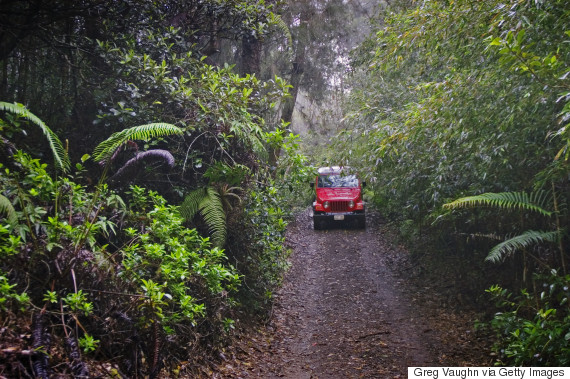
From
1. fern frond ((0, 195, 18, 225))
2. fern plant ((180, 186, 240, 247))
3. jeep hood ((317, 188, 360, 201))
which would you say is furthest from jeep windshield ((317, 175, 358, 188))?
fern frond ((0, 195, 18, 225))

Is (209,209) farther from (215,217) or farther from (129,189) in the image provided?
(129,189)

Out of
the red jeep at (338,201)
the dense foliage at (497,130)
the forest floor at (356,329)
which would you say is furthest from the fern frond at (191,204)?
the red jeep at (338,201)

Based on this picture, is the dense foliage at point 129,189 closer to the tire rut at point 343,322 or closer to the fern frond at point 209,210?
the fern frond at point 209,210

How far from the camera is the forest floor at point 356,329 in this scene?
603cm

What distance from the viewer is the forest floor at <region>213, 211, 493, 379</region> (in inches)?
237

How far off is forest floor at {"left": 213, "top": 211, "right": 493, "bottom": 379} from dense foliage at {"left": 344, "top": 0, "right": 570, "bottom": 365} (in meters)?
1.01

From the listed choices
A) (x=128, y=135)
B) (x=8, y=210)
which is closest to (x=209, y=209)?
(x=128, y=135)

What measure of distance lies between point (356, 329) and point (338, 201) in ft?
29.1

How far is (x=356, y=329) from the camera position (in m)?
7.62

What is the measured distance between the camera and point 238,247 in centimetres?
759

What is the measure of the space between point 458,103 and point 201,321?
187 inches

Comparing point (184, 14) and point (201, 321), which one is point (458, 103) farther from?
point (184, 14)

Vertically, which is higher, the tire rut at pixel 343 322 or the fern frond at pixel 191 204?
the fern frond at pixel 191 204

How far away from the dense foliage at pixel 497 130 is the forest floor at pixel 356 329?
3.31 ft
